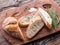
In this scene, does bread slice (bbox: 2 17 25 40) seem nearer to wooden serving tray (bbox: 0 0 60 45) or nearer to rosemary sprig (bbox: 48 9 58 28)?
wooden serving tray (bbox: 0 0 60 45)

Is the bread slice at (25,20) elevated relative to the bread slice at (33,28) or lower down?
elevated

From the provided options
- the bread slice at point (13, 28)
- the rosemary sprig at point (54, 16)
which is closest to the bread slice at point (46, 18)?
the rosemary sprig at point (54, 16)

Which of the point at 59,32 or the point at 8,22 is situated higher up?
the point at 8,22

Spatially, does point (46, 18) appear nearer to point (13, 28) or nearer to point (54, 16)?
point (54, 16)

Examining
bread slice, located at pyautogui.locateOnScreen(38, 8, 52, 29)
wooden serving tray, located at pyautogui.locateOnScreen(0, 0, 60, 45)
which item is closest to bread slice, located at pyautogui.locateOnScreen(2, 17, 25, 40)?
wooden serving tray, located at pyautogui.locateOnScreen(0, 0, 60, 45)

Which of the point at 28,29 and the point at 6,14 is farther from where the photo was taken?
the point at 6,14

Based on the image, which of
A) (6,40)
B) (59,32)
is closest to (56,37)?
(59,32)

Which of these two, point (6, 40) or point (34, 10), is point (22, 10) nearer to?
point (34, 10)

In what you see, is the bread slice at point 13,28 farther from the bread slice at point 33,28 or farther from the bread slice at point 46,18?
the bread slice at point 46,18
